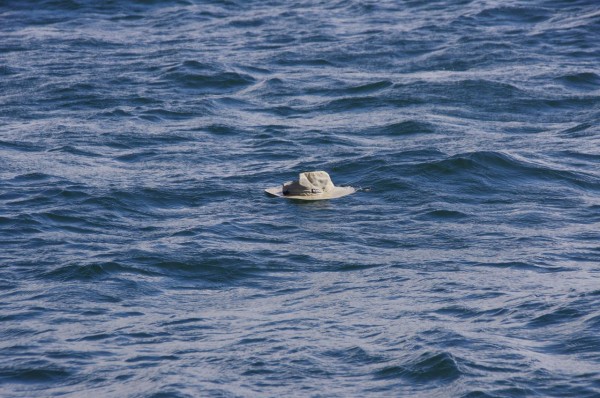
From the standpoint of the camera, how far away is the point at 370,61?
24562mm

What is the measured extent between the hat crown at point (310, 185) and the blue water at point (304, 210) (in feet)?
0.59

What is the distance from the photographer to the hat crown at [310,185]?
15.6 meters

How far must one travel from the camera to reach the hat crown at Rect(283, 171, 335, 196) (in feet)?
51.1

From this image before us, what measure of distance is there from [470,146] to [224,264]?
5985mm

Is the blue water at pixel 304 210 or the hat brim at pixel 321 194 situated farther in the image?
the hat brim at pixel 321 194

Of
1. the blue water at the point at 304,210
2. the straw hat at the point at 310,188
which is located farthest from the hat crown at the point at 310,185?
the blue water at the point at 304,210

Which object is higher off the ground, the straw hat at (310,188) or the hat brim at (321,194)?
the straw hat at (310,188)

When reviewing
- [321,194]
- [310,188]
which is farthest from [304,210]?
[321,194]

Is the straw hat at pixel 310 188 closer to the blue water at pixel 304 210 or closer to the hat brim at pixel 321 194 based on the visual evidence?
the hat brim at pixel 321 194

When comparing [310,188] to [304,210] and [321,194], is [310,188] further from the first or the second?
[304,210]

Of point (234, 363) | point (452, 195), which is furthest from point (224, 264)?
point (452, 195)

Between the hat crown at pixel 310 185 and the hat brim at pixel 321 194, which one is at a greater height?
the hat crown at pixel 310 185

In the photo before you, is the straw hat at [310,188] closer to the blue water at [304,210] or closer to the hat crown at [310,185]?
the hat crown at [310,185]

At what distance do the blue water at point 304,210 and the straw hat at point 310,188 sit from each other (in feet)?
0.43
